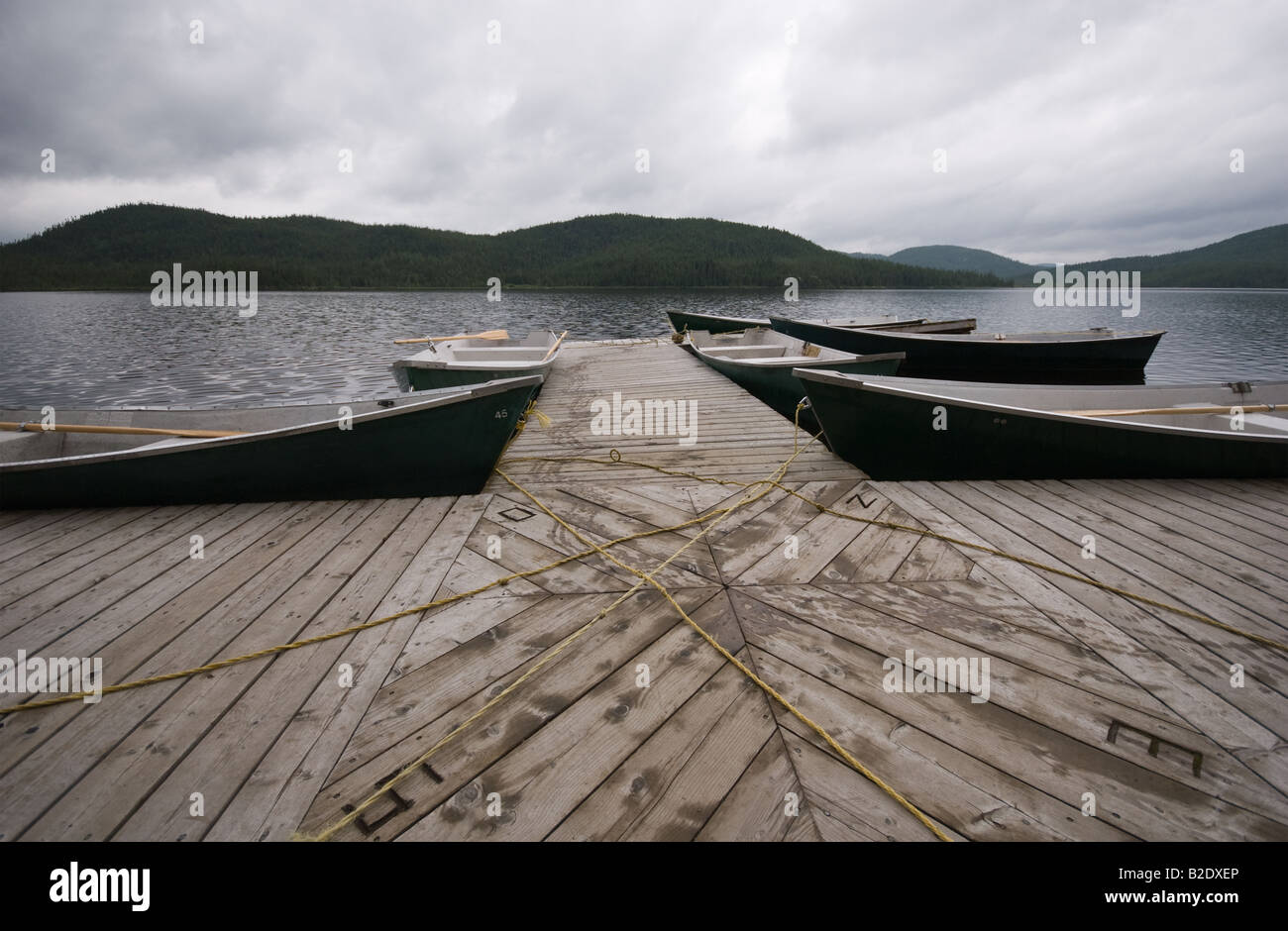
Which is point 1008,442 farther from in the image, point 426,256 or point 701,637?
point 426,256

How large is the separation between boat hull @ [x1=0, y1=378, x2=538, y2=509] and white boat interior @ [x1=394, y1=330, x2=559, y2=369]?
12.8ft

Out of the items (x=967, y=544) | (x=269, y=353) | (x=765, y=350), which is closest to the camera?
(x=967, y=544)

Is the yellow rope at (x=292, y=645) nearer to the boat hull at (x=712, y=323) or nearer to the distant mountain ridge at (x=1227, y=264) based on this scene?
the boat hull at (x=712, y=323)

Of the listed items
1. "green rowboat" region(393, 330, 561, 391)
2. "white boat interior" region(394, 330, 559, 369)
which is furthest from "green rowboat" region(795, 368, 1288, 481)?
"white boat interior" region(394, 330, 559, 369)

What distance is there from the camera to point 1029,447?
4.43 metres

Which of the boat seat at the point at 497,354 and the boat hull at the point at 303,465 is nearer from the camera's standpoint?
the boat hull at the point at 303,465

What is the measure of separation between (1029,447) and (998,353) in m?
11.3

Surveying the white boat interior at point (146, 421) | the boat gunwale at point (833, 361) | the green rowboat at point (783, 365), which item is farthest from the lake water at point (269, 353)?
the boat gunwale at point (833, 361)

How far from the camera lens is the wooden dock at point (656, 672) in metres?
1.72

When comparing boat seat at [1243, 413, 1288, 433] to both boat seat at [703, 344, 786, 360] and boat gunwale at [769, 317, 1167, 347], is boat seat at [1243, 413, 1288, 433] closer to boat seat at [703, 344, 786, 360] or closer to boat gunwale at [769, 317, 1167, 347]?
boat seat at [703, 344, 786, 360]

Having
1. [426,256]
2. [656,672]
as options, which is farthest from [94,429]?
[426,256]

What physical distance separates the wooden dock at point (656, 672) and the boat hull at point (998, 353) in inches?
389
